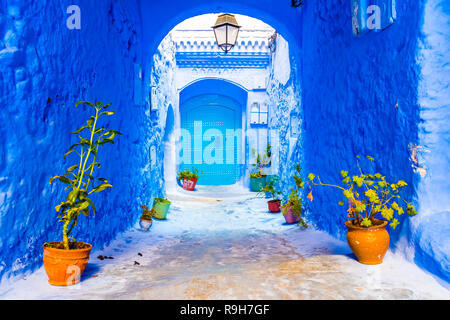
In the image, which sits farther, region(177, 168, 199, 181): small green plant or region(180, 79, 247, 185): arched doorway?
region(180, 79, 247, 185): arched doorway

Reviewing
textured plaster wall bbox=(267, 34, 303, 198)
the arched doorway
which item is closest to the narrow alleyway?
textured plaster wall bbox=(267, 34, 303, 198)

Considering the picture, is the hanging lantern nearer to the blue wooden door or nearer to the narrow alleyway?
the narrow alleyway

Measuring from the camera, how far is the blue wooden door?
655 inches

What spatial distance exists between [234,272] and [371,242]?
998 millimetres

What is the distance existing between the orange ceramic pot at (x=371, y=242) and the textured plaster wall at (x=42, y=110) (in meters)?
2.21

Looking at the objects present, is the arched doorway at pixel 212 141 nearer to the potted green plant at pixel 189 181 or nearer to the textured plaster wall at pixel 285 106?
the potted green plant at pixel 189 181

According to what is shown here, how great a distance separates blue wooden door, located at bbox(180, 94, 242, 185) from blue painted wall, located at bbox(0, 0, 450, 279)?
11.3 metres

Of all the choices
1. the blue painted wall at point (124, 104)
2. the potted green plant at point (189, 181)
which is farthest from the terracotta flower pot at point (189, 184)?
the blue painted wall at point (124, 104)

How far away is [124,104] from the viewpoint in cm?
482

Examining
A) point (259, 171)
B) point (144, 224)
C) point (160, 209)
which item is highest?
point (259, 171)

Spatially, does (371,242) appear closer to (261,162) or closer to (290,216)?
(290,216)

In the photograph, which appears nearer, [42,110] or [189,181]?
[42,110]

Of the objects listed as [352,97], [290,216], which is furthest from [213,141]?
[352,97]

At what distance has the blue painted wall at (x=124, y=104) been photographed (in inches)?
93.3
